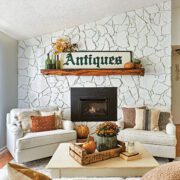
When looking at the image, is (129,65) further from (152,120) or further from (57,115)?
(57,115)

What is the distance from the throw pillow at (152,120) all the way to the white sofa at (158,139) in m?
0.15

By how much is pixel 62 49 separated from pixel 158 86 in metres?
2.18

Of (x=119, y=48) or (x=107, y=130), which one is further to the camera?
(x=119, y=48)

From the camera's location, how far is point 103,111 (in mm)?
5008

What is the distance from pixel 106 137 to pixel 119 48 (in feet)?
8.81

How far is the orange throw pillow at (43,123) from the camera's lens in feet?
12.9

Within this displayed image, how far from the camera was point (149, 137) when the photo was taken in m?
3.79

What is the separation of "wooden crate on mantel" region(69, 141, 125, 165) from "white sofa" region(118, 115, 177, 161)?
1.20 metres

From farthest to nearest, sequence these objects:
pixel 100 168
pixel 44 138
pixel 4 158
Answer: pixel 4 158 → pixel 44 138 → pixel 100 168

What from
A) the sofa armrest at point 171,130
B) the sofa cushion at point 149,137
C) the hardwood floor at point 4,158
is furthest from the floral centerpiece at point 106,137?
the hardwood floor at point 4,158

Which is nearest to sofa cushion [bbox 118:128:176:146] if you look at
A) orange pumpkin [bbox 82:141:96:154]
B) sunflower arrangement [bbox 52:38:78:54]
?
orange pumpkin [bbox 82:141:96:154]

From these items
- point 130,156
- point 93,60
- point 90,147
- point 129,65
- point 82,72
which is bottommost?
point 130,156

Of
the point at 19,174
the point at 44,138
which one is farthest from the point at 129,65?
the point at 19,174

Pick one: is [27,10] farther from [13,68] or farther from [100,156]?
[100,156]
